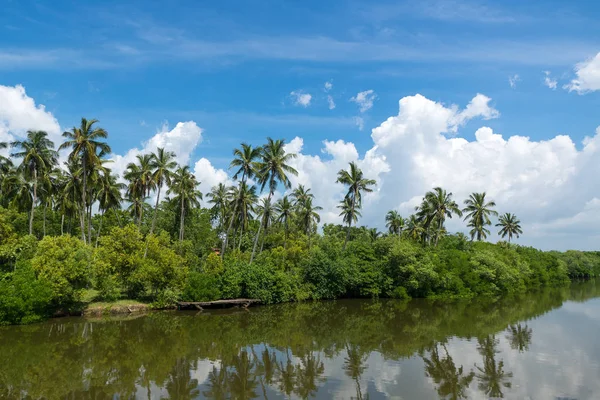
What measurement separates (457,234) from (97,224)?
5414 cm

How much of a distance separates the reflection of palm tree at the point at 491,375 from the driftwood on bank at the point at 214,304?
22.5m

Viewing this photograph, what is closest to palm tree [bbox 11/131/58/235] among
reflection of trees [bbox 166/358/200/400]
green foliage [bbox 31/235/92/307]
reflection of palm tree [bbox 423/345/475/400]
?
green foliage [bbox 31/235/92/307]

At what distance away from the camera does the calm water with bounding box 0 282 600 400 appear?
15.5 metres

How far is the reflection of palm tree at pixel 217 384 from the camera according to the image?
48.6ft

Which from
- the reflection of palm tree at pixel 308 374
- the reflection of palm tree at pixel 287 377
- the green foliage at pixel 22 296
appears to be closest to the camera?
the reflection of palm tree at pixel 308 374

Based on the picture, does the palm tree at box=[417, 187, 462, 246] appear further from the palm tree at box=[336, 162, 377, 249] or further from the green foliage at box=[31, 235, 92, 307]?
the green foliage at box=[31, 235, 92, 307]

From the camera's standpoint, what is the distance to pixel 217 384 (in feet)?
52.7

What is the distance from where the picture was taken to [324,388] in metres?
15.7

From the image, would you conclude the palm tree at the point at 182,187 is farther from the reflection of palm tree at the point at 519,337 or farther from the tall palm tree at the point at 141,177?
the reflection of palm tree at the point at 519,337

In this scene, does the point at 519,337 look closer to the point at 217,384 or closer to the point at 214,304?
the point at 217,384

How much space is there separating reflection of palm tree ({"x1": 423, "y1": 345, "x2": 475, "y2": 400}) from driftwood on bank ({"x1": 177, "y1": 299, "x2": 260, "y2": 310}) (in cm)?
2218

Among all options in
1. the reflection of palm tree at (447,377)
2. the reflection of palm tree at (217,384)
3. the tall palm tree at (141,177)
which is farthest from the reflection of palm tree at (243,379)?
the tall palm tree at (141,177)

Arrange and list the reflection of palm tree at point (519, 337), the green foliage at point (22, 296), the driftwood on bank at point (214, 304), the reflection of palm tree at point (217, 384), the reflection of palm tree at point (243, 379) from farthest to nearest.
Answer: the driftwood on bank at point (214, 304) → the green foliage at point (22, 296) → the reflection of palm tree at point (519, 337) → the reflection of palm tree at point (243, 379) → the reflection of palm tree at point (217, 384)

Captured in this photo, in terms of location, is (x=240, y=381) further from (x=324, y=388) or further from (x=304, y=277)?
(x=304, y=277)
